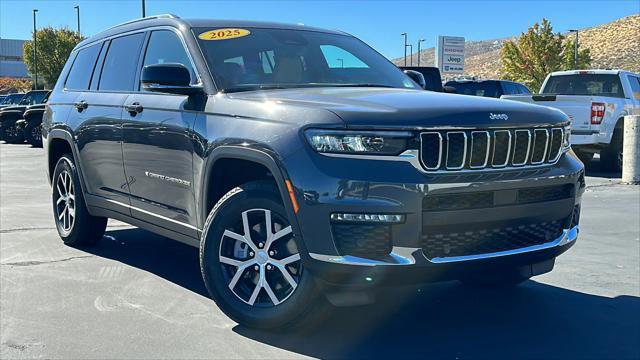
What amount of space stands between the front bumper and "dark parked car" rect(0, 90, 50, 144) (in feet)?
68.0

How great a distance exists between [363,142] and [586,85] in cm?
1157

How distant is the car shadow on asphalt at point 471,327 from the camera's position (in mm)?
3607

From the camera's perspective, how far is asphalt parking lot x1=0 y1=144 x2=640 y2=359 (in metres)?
3.63

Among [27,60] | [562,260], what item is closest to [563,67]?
[27,60]

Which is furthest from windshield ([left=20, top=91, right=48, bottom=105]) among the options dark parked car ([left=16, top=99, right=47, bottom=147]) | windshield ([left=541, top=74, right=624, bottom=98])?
windshield ([left=541, top=74, right=624, bottom=98])

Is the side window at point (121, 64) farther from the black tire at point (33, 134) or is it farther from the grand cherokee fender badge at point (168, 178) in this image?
the black tire at point (33, 134)

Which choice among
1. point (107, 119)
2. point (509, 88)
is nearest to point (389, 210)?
point (107, 119)

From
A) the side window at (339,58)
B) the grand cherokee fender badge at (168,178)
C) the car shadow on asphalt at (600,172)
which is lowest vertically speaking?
the car shadow on asphalt at (600,172)

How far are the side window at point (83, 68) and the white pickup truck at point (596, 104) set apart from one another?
7.02 m

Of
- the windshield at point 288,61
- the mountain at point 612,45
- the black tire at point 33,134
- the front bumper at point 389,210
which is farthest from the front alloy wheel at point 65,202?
the mountain at point 612,45

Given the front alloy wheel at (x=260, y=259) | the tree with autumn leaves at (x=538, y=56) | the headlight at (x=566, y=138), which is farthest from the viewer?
the tree with autumn leaves at (x=538, y=56)

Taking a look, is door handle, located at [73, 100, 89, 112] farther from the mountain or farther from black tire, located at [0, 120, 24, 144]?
the mountain

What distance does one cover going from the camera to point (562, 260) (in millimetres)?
5570

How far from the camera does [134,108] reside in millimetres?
4906
